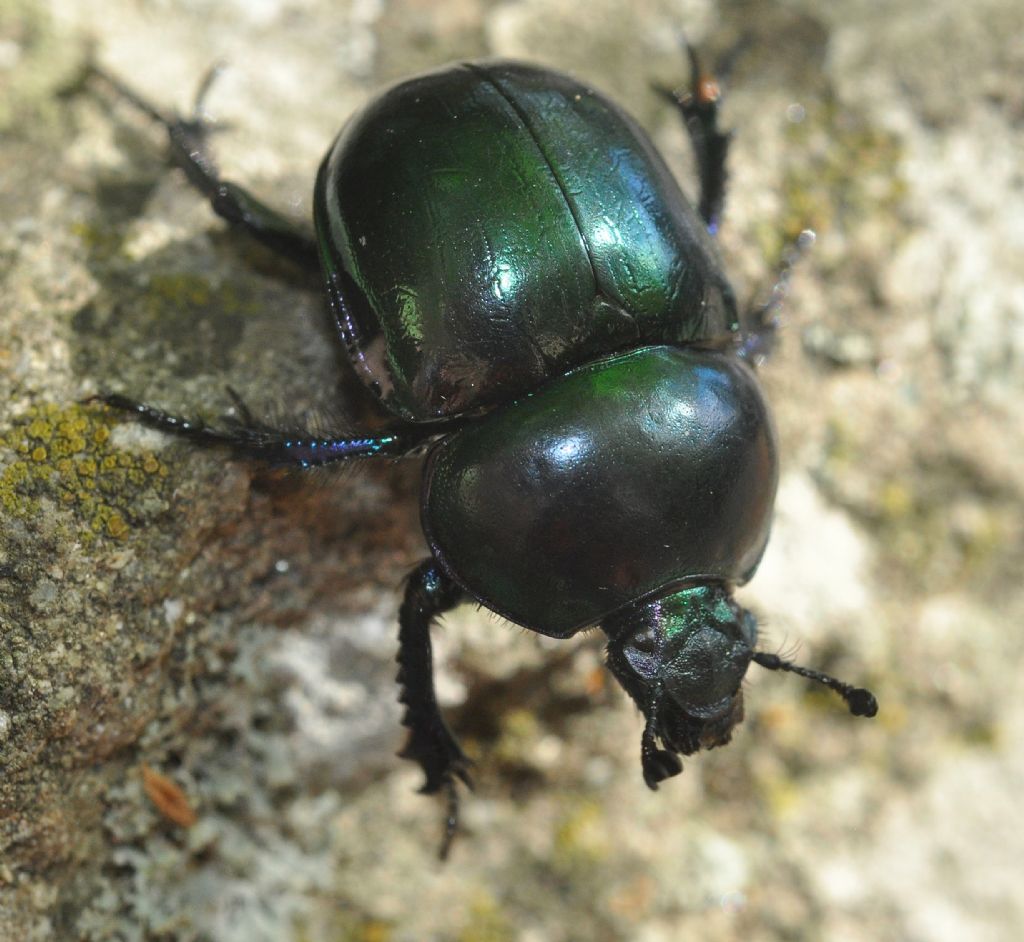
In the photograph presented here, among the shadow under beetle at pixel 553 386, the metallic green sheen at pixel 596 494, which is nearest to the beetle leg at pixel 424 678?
→ the shadow under beetle at pixel 553 386

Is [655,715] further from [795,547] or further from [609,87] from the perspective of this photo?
[609,87]

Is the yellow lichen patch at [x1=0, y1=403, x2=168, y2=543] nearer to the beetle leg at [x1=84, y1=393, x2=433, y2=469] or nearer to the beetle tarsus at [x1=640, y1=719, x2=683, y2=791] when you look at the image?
the beetle leg at [x1=84, y1=393, x2=433, y2=469]

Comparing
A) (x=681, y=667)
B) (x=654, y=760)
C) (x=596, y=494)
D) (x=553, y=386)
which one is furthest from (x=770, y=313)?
(x=654, y=760)

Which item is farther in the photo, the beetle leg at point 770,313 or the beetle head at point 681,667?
the beetle leg at point 770,313

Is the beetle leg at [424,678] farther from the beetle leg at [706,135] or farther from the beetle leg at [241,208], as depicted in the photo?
the beetle leg at [706,135]

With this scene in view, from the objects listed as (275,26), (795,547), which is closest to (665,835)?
(795,547)
